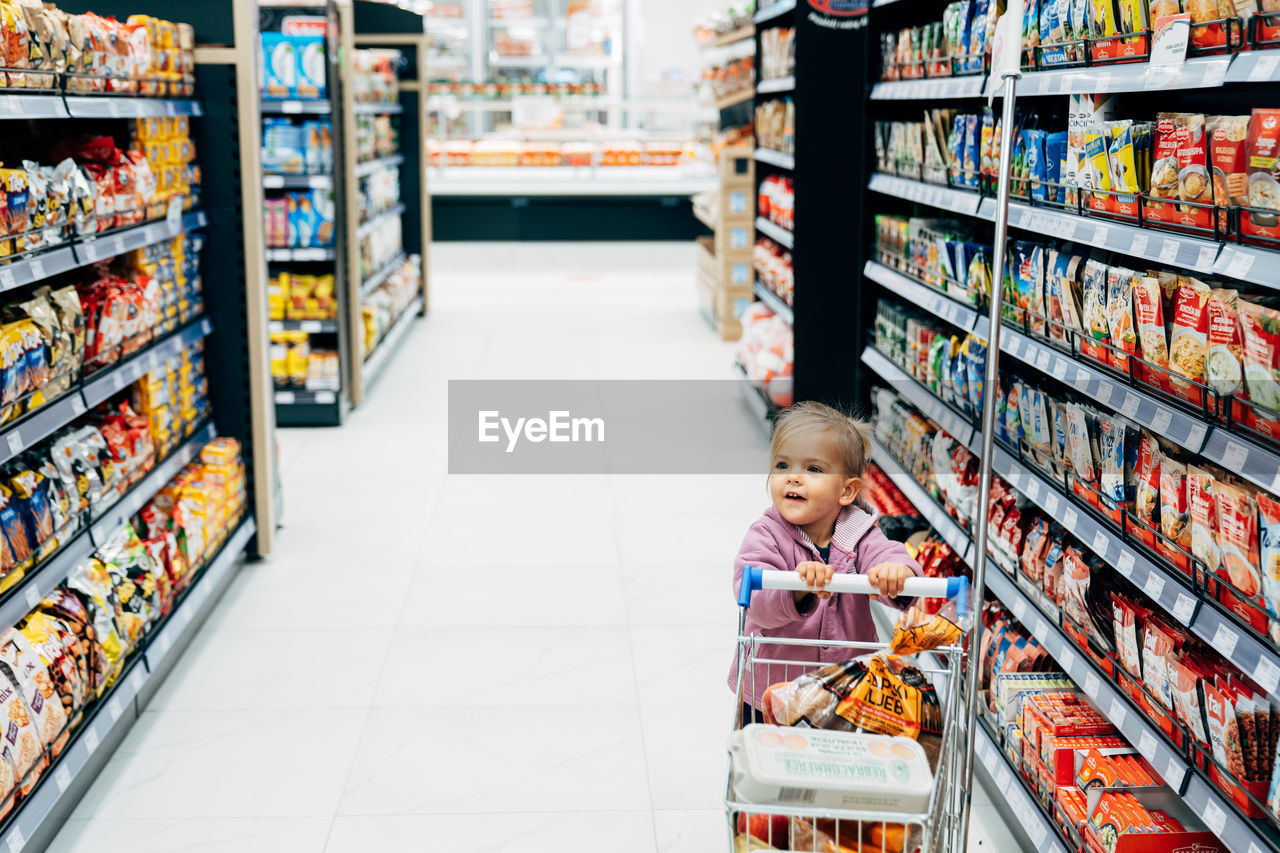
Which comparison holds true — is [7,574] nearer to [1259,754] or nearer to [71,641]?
[71,641]

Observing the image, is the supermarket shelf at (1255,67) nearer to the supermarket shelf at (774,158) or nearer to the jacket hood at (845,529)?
the jacket hood at (845,529)

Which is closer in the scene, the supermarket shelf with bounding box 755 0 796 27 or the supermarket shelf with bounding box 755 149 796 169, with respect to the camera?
the supermarket shelf with bounding box 755 0 796 27

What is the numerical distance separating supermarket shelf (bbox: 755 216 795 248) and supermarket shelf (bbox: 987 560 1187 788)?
309 cm

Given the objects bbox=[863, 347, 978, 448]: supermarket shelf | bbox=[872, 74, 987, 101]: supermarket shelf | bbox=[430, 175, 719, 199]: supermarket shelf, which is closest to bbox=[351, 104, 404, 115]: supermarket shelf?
bbox=[872, 74, 987, 101]: supermarket shelf

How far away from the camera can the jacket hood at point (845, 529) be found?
A: 2.33 meters

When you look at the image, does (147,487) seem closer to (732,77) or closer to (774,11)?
(774,11)

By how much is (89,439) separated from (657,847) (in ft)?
5.85

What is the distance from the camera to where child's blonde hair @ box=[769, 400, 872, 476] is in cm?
226

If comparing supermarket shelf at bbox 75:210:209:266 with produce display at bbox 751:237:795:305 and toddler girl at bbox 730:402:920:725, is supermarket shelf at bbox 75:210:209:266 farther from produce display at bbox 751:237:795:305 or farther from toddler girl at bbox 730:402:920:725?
produce display at bbox 751:237:795:305

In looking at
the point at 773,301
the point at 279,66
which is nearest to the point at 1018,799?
the point at 773,301

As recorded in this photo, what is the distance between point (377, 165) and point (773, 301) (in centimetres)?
269

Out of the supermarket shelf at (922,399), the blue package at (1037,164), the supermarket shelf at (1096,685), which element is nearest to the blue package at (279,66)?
the supermarket shelf at (922,399)

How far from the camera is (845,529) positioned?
7.66 feet

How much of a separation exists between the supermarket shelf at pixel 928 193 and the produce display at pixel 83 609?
2334 millimetres
